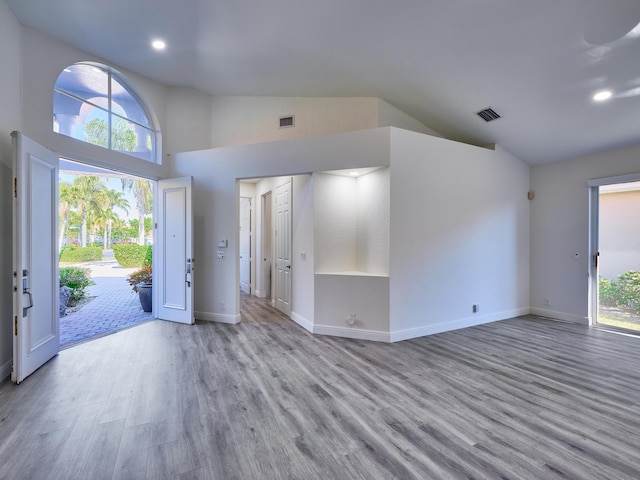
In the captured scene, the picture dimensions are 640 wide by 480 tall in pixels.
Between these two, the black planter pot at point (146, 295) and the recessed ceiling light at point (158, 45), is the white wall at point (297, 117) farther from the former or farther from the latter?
the black planter pot at point (146, 295)

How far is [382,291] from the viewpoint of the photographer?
3850mm

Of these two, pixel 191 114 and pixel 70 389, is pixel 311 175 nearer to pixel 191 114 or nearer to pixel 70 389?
pixel 191 114

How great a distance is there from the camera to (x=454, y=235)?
437 centimetres

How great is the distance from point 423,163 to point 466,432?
3.24 m

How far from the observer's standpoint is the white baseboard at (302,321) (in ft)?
13.8

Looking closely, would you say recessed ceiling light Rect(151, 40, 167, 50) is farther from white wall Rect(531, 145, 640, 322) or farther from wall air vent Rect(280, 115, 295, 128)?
white wall Rect(531, 145, 640, 322)

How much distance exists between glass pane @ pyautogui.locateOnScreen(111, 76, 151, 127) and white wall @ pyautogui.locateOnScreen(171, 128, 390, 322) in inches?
29.9

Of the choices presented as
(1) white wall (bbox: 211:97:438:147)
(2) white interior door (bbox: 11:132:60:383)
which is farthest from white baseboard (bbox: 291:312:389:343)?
(1) white wall (bbox: 211:97:438:147)

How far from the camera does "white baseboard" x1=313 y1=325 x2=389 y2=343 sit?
3.84m

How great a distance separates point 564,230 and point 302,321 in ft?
15.4

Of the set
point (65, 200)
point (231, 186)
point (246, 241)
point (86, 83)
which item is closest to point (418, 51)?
point (231, 186)

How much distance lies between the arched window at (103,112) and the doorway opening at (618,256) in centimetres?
736

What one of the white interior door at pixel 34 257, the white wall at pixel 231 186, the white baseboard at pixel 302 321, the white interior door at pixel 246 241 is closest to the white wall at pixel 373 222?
the white wall at pixel 231 186

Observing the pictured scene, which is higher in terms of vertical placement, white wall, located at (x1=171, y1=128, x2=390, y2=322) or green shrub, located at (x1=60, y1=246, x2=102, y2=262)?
white wall, located at (x1=171, y1=128, x2=390, y2=322)
